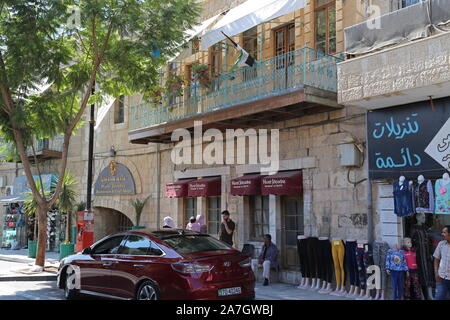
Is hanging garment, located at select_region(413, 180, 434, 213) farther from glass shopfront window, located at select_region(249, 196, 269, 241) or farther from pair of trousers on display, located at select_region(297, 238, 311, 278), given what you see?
glass shopfront window, located at select_region(249, 196, 269, 241)

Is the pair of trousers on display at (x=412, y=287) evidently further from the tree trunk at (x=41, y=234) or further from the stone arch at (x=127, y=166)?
the stone arch at (x=127, y=166)

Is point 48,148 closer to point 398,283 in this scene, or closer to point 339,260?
point 339,260

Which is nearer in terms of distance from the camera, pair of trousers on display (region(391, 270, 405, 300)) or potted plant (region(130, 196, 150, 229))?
pair of trousers on display (region(391, 270, 405, 300))

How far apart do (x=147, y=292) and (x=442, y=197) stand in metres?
5.75

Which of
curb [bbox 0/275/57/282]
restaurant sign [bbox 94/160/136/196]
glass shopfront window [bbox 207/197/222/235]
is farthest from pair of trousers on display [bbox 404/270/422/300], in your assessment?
restaurant sign [bbox 94/160/136/196]

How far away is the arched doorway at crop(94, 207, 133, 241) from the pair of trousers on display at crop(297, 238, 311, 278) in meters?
10.2

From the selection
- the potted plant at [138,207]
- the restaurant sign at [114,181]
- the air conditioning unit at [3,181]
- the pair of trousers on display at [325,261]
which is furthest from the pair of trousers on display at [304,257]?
the air conditioning unit at [3,181]

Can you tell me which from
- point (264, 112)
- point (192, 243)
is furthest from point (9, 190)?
point (192, 243)

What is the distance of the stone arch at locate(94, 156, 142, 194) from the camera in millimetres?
18344

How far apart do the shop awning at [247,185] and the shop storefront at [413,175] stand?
10.7ft

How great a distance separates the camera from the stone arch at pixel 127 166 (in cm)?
1834

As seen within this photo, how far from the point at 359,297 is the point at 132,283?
4868mm

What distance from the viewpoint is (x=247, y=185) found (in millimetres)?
13141

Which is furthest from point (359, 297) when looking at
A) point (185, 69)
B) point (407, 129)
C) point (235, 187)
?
point (185, 69)
